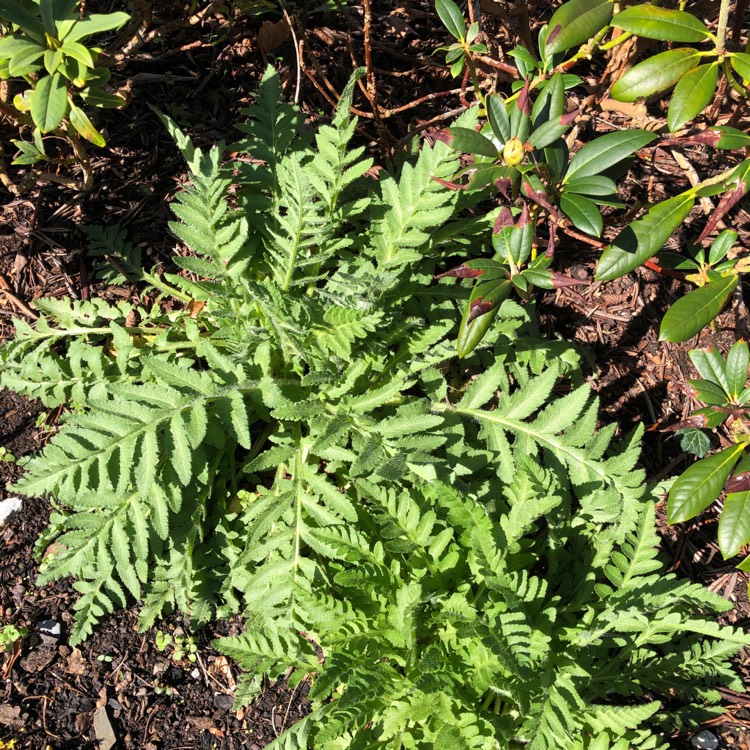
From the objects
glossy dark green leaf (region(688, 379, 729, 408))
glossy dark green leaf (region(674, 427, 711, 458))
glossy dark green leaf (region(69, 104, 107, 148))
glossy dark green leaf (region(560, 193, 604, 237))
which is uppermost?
glossy dark green leaf (region(69, 104, 107, 148))

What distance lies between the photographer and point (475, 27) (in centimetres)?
246

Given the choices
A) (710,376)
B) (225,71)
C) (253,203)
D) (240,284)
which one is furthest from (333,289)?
(225,71)

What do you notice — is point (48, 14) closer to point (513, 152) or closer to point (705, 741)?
point (513, 152)

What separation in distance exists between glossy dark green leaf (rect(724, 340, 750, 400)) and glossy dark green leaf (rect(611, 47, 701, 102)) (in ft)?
2.53

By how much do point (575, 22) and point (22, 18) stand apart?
1.65 m

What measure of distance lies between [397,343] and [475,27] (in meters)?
1.17

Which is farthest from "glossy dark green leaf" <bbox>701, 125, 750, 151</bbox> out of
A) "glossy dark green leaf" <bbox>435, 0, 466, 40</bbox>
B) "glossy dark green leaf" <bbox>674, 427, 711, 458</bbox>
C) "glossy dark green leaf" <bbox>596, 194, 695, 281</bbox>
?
"glossy dark green leaf" <bbox>674, 427, 711, 458</bbox>

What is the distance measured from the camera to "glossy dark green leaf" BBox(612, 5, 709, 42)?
6.26ft

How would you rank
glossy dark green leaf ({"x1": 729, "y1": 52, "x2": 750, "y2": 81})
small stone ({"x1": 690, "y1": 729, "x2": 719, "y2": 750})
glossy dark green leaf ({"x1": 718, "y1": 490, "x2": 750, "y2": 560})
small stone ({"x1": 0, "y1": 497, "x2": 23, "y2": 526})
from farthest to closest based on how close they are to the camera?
1. small stone ({"x1": 0, "y1": 497, "x2": 23, "y2": 526})
2. small stone ({"x1": 690, "y1": 729, "x2": 719, "y2": 750})
3. glossy dark green leaf ({"x1": 718, "y1": 490, "x2": 750, "y2": 560})
4. glossy dark green leaf ({"x1": 729, "y1": 52, "x2": 750, "y2": 81})

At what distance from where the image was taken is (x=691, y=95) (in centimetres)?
184

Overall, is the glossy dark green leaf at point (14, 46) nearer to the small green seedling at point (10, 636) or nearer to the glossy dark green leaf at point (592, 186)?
the glossy dark green leaf at point (592, 186)

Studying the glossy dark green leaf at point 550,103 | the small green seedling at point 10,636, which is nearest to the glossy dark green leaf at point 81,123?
the glossy dark green leaf at point 550,103

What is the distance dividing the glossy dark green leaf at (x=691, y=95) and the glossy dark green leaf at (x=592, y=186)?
0.20m

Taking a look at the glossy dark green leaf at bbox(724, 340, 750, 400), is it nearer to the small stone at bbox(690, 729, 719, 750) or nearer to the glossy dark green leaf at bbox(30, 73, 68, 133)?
the small stone at bbox(690, 729, 719, 750)
